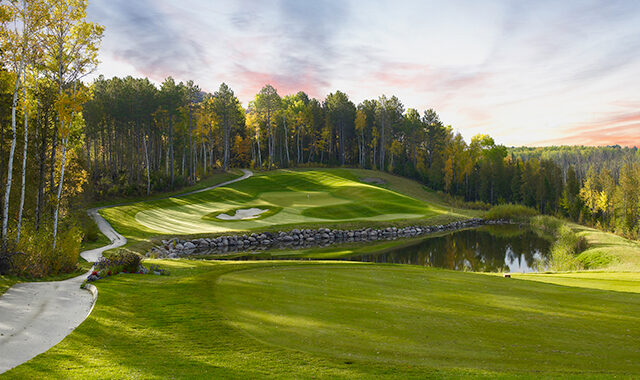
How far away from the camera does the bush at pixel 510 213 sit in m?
58.4

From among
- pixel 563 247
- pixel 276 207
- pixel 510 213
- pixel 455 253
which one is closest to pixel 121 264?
pixel 455 253

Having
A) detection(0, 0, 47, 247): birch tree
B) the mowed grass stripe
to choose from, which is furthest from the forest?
the mowed grass stripe

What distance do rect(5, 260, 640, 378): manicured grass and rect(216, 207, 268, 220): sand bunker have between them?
97.3ft

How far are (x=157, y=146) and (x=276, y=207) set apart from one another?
3378 cm

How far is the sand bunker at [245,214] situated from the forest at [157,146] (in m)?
14.2

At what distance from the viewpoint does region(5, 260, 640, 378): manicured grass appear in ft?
20.9

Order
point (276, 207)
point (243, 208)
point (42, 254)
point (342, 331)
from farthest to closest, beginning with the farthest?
point (276, 207) < point (243, 208) < point (42, 254) < point (342, 331)

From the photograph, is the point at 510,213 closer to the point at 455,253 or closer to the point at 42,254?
the point at 455,253

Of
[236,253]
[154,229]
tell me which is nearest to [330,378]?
[236,253]

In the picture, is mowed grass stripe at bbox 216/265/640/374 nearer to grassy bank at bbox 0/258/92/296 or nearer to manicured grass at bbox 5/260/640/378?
manicured grass at bbox 5/260/640/378

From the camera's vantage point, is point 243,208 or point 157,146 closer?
point 243,208

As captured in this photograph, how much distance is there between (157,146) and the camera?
225 feet

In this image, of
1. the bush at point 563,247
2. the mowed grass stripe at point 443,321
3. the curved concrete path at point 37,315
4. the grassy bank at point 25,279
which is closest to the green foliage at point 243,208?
the grassy bank at point 25,279

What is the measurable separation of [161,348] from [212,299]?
10.3ft
